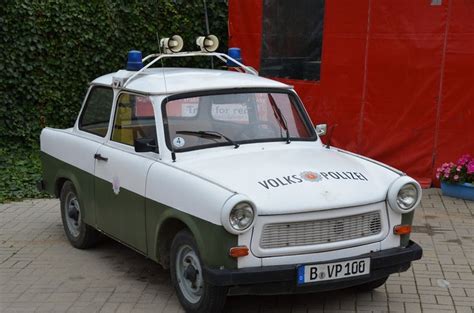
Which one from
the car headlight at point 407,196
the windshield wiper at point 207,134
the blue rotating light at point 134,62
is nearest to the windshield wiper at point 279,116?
the windshield wiper at point 207,134

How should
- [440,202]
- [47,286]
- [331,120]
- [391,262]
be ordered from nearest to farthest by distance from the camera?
[391,262]
[47,286]
[440,202]
[331,120]

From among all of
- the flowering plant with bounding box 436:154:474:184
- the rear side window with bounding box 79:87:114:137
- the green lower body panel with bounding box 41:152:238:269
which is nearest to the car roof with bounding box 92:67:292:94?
the rear side window with bounding box 79:87:114:137

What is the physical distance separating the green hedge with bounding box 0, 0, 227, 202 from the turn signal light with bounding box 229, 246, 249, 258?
6.48 metres

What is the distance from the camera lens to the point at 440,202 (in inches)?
324

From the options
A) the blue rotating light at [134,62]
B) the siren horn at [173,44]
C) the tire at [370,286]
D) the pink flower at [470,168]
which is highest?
the siren horn at [173,44]

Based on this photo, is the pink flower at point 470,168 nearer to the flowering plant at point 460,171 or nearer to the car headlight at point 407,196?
the flowering plant at point 460,171

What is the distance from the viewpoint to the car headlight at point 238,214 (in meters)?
4.17

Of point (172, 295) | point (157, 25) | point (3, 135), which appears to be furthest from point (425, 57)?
point (3, 135)

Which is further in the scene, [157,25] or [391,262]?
[157,25]

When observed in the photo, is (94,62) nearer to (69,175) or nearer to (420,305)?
(69,175)

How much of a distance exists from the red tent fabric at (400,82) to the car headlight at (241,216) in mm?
5192

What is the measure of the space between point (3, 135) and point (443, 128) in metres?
6.58

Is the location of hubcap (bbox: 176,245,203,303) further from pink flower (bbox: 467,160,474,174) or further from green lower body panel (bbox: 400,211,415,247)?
pink flower (bbox: 467,160,474,174)

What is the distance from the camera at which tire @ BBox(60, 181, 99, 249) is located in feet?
20.7
